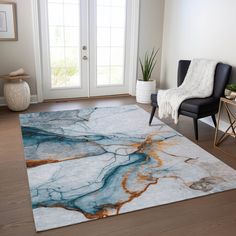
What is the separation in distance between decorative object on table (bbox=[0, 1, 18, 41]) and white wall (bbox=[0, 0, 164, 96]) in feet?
0.25

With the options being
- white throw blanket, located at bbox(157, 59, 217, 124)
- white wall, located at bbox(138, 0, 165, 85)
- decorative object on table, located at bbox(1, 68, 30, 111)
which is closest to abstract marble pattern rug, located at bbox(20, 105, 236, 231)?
white throw blanket, located at bbox(157, 59, 217, 124)

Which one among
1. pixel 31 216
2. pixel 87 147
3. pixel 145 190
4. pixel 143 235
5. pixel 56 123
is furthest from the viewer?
pixel 56 123

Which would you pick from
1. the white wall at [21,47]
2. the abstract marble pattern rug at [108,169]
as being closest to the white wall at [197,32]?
the abstract marble pattern rug at [108,169]

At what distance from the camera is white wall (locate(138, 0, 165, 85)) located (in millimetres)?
4926

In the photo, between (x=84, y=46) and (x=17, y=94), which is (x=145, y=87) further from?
(x=17, y=94)

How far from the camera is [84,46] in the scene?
4844 mm

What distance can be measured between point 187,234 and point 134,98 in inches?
138

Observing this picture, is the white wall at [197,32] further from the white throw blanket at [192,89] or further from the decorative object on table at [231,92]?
the decorative object on table at [231,92]

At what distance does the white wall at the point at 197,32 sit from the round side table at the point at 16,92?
2430 millimetres

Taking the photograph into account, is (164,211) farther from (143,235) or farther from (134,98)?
(134,98)

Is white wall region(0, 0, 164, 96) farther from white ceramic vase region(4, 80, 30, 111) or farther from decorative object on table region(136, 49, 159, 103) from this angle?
decorative object on table region(136, 49, 159, 103)

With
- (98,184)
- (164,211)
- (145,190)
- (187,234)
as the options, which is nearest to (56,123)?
(98,184)

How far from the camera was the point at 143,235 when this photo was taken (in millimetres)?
1896

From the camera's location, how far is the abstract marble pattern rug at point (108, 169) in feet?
7.20
